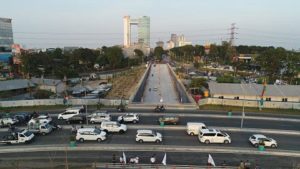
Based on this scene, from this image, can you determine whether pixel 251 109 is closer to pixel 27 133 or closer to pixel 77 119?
pixel 77 119

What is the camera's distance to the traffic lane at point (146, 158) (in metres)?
24.1

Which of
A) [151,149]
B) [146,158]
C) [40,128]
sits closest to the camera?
[146,158]

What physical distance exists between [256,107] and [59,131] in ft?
101

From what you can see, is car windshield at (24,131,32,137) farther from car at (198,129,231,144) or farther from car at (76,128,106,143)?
car at (198,129,231,144)

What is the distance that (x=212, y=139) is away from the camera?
1123 inches

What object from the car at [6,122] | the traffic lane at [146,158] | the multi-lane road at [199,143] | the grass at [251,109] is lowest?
the traffic lane at [146,158]

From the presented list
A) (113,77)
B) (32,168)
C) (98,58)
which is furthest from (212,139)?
(98,58)

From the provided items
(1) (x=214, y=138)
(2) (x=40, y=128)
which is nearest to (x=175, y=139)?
(1) (x=214, y=138)

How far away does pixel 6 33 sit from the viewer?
16588 centimetres

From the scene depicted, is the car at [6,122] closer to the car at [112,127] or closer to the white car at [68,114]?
the white car at [68,114]

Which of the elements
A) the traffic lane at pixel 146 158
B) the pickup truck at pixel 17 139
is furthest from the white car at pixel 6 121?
the traffic lane at pixel 146 158

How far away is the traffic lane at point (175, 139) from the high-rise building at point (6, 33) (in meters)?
149

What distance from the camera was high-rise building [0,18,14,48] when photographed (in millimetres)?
161075

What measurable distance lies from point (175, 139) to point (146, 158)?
5.87m
